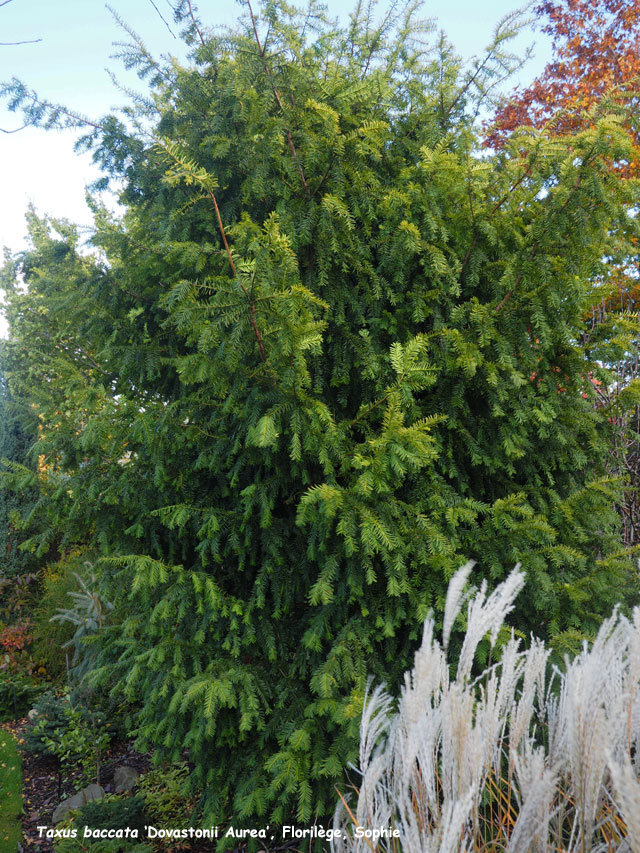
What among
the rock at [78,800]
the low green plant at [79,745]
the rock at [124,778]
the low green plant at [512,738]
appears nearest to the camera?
the low green plant at [512,738]

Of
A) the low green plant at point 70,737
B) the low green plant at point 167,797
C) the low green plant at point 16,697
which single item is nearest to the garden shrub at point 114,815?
the low green plant at point 167,797

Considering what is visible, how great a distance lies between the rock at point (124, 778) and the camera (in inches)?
178

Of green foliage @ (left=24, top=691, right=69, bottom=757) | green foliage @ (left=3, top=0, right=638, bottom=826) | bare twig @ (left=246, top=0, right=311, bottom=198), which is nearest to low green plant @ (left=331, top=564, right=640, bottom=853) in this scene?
green foliage @ (left=3, top=0, right=638, bottom=826)

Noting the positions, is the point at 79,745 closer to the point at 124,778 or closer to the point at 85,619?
the point at 124,778

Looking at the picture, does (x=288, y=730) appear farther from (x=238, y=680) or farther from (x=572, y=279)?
(x=572, y=279)

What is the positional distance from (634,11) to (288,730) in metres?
8.25

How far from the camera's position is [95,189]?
3.42m

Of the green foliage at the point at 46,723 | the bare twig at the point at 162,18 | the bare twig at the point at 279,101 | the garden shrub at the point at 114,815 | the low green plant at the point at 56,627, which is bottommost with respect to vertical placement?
the garden shrub at the point at 114,815

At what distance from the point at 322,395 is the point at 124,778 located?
359 centimetres

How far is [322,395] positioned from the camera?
11.0 ft

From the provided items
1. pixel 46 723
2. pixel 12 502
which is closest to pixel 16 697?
pixel 46 723

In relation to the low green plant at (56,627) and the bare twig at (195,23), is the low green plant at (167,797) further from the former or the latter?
the bare twig at (195,23)

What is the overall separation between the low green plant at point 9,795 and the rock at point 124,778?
2.25 feet

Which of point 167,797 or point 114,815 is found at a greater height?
point 114,815
